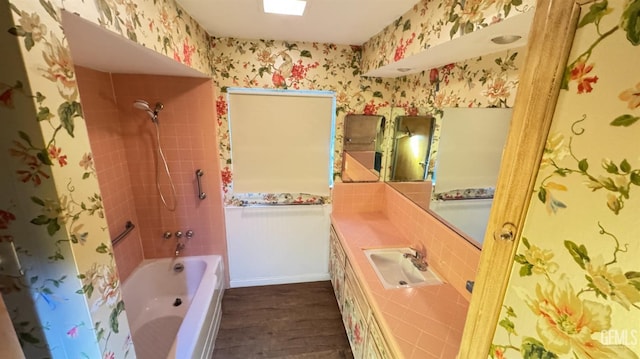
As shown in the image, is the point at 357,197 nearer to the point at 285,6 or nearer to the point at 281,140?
the point at 281,140

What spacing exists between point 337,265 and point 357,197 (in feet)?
2.28

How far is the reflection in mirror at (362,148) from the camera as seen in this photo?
235 centimetres

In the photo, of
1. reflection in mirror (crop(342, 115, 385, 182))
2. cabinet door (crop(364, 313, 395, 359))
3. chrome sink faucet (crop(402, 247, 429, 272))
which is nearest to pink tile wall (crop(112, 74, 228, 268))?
reflection in mirror (crop(342, 115, 385, 182))

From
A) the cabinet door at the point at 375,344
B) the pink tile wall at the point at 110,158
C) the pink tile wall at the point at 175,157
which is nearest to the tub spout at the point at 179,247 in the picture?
the pink tile wall at the point at 175,157

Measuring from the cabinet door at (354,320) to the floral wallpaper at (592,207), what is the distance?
1.29 m

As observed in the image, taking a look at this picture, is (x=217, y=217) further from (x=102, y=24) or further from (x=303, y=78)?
(x=102, y=24)

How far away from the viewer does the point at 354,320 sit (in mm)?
1754

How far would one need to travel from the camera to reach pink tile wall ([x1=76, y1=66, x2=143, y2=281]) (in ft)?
5.41

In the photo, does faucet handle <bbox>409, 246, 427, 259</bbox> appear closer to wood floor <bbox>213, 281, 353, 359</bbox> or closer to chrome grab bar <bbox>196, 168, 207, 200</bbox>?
wood floor <bbox>213, 281, 353, 359</bbox>

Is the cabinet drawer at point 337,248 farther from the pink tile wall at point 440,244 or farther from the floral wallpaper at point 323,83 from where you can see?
the pink tile wall at point 440,244

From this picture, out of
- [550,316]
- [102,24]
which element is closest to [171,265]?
[102,24]

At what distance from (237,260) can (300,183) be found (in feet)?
3.44

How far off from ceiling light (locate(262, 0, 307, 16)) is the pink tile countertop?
164cm

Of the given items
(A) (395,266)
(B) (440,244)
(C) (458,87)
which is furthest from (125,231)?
(C) (458,87)
